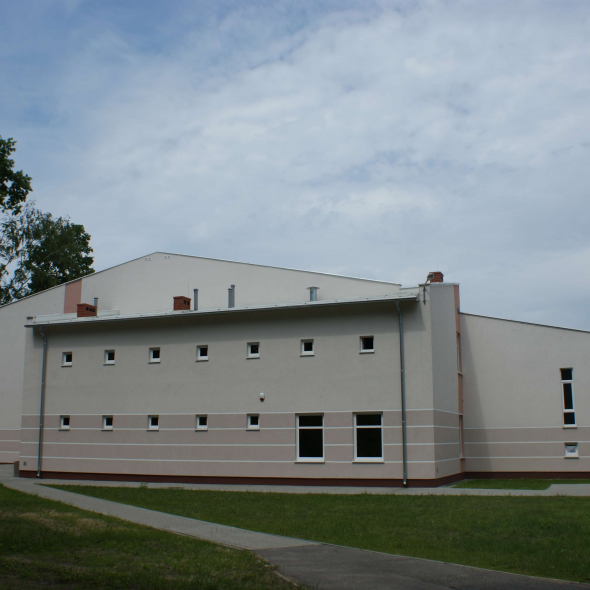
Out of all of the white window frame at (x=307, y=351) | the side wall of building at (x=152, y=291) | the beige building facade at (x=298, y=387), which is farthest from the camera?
the side wall of building at (x=152, y=291)

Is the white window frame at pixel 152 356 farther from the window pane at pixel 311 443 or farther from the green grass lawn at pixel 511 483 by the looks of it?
the green grass lawn at pixel 511 483

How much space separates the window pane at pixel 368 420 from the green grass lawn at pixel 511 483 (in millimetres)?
3243

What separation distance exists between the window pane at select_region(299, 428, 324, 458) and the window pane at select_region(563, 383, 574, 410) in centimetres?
966

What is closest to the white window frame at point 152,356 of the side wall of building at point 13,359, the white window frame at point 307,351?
the white window frame at point 307,351

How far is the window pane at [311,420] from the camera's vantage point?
23.4 metres

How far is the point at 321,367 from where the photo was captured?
23609 millimetres

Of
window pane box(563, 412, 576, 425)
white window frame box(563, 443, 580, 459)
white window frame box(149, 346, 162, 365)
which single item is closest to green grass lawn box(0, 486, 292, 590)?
white window frame box(149, 346, 162, 365)

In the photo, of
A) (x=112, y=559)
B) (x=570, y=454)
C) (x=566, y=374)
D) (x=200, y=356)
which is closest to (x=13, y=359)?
(x=200, y=356)

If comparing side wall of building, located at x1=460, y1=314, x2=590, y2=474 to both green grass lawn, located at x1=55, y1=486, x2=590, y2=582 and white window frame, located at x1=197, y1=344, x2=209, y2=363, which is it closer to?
green grass lawn, located at x1=55, y1=486, x2=590, y2=582

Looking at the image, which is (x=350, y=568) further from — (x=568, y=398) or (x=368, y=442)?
(x=568, y=398)

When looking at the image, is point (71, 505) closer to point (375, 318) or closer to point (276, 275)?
point (375, 318)

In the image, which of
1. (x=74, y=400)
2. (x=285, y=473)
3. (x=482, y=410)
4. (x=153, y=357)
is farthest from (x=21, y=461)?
(x=482, y=410)

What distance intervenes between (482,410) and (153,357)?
43.0 feet

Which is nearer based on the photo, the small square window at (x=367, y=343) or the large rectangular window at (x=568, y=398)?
the small square window at (x=367, y=343)
